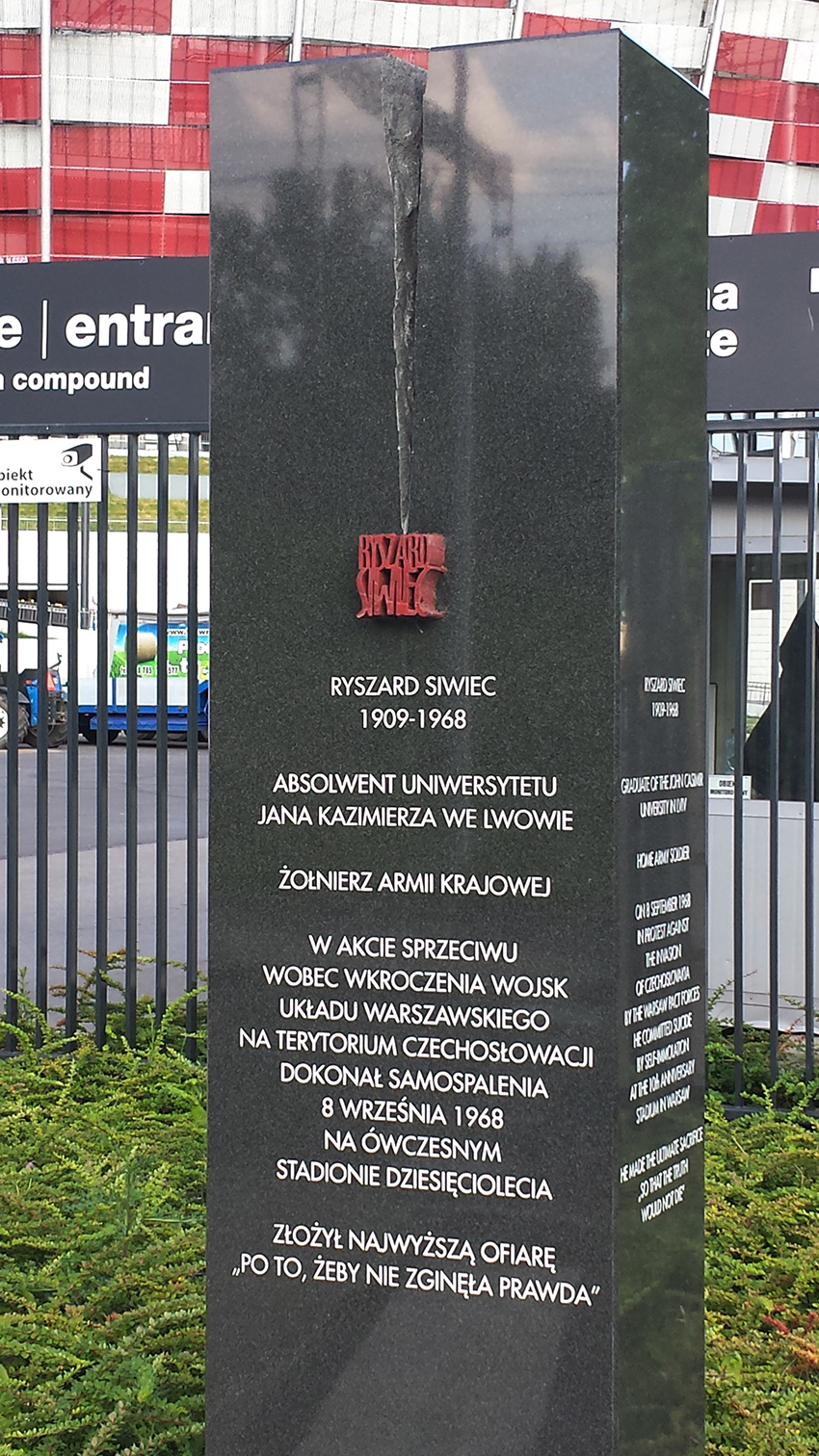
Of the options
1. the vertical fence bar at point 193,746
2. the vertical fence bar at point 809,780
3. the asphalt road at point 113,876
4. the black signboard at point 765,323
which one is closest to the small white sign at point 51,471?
the vertical fence bar at point 193,746

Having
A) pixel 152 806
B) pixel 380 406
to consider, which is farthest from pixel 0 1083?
pixel 152 806

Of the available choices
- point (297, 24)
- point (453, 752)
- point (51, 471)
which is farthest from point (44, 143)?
point (453, 752)

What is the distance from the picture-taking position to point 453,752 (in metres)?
3.04

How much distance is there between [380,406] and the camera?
122 inches

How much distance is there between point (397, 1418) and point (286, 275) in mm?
2080

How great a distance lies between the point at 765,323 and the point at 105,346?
2.47 m

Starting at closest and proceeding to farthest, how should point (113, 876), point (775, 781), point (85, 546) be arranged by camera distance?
point (775, 781) < point (113, 876) < point (85, 546)

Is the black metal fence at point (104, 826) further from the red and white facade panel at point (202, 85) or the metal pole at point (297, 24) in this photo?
the metal pole at point (297, 24)

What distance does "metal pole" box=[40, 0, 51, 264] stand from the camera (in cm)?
2912

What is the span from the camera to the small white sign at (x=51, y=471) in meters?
6.61

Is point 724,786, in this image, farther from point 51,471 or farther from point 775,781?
point 51,471

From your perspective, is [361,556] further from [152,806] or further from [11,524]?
[152,806]

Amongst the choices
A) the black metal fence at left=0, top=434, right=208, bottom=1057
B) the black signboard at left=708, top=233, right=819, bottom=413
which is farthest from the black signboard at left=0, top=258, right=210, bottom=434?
the black signboard at left=708, top=233, right=819, bottom=413

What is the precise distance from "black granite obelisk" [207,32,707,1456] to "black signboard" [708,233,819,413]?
8.85ft
